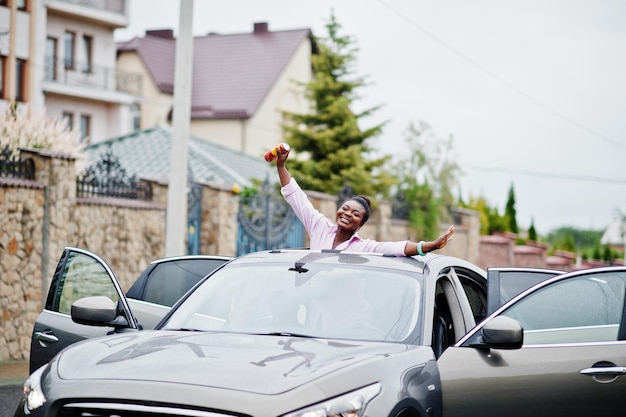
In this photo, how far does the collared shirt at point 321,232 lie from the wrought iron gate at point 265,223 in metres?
11.6

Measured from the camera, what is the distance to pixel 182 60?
14.1m

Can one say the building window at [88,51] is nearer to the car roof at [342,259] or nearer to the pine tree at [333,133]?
the pine tree at [333,133]

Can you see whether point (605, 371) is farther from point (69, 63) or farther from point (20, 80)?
point (69, 63)

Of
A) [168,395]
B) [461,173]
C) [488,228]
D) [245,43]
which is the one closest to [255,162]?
[461,173]

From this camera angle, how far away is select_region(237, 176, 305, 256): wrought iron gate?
66.4 ft

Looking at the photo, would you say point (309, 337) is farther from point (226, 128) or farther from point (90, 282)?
point (226, 128)

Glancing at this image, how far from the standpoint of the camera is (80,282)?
6.62 metres

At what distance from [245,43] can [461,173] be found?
1975cm

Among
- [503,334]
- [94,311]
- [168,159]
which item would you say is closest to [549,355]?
[503,334]

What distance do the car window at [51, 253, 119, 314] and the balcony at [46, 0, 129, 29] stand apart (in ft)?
110

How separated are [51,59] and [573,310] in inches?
1432

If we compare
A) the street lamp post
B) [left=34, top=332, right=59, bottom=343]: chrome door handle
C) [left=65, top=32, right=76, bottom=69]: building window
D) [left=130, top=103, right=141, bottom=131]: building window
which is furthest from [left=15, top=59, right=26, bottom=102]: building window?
[left=34, top=332, right=59, bottom=343]: chrome door handle

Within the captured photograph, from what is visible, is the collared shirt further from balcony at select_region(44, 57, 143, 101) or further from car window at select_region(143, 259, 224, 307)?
balcony at select_region(44, 57, 143, 101)

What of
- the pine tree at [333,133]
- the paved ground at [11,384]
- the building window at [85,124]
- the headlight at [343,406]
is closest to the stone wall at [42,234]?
the paved ground at [11,384]
